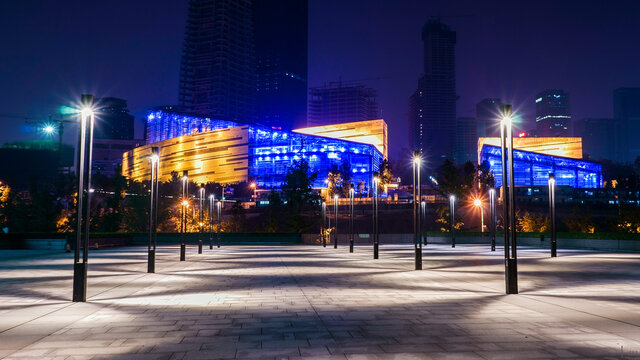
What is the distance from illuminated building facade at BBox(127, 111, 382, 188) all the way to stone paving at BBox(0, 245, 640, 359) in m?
117

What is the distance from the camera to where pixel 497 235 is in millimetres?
60438

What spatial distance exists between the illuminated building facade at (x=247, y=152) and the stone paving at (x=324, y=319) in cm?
11668

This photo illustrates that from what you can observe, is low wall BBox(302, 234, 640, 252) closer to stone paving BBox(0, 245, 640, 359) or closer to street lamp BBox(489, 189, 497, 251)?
street lamp BBox(489, 189, 497, 251)

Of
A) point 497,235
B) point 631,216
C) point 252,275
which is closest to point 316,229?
point 497,235

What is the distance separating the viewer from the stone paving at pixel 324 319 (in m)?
7.54

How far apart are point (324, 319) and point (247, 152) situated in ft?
471

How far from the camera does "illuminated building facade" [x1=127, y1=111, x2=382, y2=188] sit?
478 feet

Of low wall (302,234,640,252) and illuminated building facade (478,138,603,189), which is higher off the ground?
illuminated building facade (478,138,603,189)

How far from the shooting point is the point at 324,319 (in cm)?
1016

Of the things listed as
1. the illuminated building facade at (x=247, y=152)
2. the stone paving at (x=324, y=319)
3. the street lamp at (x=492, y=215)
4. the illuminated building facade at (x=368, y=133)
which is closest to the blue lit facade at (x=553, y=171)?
the illuminated building facade at (x=247, y=152)

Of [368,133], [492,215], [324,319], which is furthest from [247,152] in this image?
[324,319]

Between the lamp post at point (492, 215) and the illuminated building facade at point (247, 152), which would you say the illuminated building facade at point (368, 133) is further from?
the lamp post at point (492, 215)

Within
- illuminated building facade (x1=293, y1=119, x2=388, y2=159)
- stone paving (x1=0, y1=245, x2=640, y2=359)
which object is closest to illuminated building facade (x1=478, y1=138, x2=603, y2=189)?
illuminated building facade (x1=293, y1=119, x2=388, y2=159)

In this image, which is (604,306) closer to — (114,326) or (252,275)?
(114,326)
